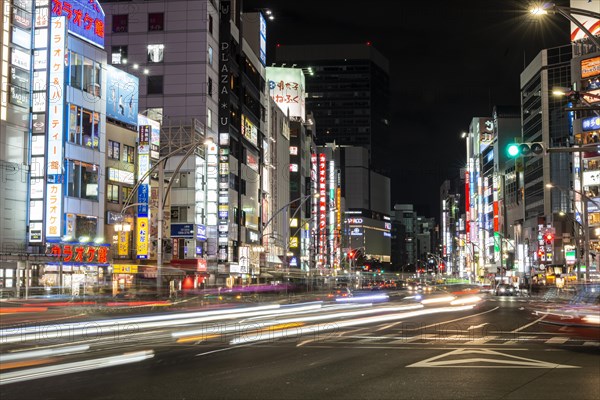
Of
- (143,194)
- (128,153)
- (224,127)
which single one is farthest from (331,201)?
(143,194)

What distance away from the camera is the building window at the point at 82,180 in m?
47.9

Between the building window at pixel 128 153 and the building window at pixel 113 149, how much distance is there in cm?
67

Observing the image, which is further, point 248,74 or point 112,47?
point 248,74

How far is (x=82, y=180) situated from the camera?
4903cm

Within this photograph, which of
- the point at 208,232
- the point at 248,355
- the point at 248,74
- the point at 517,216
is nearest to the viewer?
the point at 248,355

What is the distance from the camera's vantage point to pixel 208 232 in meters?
70.2

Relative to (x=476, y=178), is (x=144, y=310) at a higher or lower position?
lower

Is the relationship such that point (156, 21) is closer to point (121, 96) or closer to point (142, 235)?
point (121, 96)

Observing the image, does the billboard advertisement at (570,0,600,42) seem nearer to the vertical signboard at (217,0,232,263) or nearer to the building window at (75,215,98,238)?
the vertical signboard at (217,0,232,263)

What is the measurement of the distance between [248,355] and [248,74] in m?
73.7

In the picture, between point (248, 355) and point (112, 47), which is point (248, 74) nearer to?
point (112, 47)

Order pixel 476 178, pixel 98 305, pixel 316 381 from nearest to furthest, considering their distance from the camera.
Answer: pixel 316 381
pixel 98 305
pixel 476 178

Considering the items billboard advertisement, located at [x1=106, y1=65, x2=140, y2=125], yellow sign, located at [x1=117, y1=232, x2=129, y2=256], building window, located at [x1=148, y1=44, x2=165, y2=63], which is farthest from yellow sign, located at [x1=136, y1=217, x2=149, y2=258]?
building window, located at [x1=148, y1=44, x2=165, y2=63]

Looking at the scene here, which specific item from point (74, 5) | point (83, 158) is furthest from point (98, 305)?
point (74, 5)
